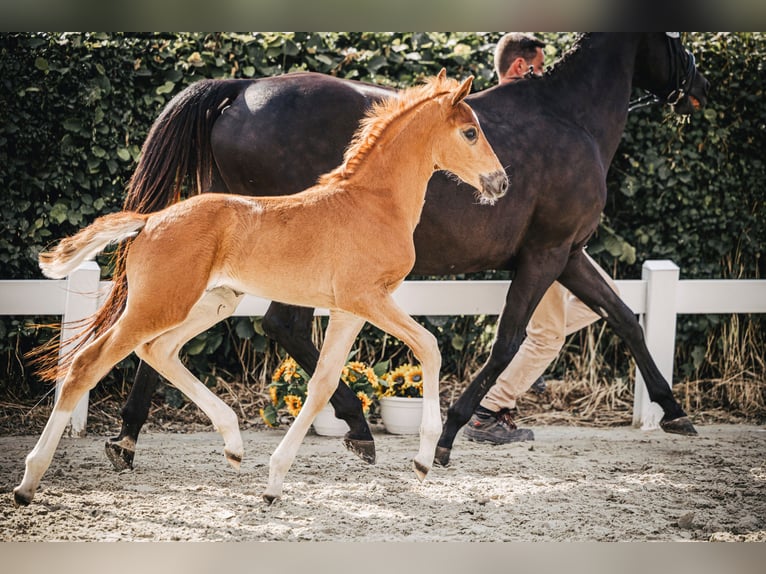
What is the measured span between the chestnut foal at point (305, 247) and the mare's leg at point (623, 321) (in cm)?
149

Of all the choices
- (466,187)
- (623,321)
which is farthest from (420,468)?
(623,321)

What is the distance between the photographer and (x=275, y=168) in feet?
15.6

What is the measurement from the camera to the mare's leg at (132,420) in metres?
4.77

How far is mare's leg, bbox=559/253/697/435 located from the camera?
5.33m

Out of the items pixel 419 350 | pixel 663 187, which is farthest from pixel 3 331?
pixel 663 187

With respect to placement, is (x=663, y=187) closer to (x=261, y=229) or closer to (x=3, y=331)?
(x=261, y=229)

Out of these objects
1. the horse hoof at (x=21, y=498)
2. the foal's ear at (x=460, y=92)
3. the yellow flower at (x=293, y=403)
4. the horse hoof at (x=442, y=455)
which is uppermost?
the foal's ear at (x=460, y=92)

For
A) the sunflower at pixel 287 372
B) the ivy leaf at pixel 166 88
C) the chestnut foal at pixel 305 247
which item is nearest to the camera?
the chestnut foal at pixel 305 247

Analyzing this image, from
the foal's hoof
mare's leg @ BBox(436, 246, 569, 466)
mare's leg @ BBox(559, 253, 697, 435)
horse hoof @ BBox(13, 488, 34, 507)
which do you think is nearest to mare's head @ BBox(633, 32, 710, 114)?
mare's leg @ BBox(559, 253, 697, 435)

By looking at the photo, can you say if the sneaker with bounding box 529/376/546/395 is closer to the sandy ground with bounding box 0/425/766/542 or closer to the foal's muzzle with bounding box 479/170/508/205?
the sandy ground with bounding box 0/425/766/542

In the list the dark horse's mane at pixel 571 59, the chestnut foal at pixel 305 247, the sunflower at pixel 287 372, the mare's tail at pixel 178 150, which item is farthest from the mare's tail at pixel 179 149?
the dark horse's mane at pixel 571 59

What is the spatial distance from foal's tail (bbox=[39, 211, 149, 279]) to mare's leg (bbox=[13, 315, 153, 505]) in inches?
11.5

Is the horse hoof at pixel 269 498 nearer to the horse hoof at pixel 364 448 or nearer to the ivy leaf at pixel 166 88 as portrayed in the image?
the horse hoof at pixel 364 448

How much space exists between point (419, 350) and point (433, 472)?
1.18m
